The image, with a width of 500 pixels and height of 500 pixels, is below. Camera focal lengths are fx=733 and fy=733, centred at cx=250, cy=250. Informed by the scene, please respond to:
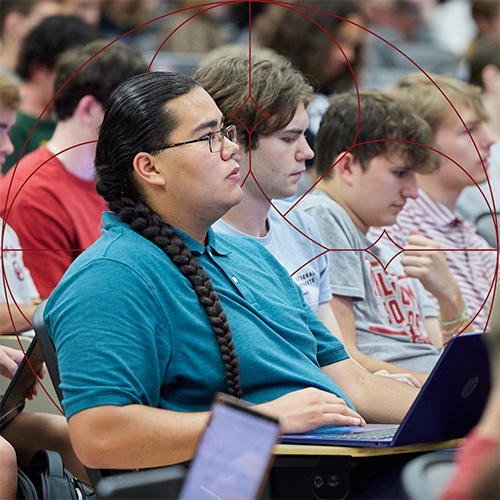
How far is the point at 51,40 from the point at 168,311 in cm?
200

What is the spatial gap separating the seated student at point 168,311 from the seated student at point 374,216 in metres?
0.39

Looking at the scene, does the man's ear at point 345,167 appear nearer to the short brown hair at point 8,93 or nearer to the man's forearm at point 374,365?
the man's forearm at point 374,365

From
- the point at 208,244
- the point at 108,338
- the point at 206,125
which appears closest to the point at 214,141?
the point at 206,125

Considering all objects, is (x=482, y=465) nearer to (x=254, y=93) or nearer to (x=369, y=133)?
(x=254, y=93)

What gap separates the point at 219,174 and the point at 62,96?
1.01 meters

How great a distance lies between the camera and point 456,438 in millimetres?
1242

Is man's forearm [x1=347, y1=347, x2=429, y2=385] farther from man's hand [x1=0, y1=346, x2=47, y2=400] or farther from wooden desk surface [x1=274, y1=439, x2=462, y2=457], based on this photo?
man's hand [x1=0, y1=346, x2=47, y2=400]

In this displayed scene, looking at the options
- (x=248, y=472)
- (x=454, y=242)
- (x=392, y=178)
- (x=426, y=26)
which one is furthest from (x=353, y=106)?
(x=426, y=26)

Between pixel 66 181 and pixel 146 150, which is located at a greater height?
pixel 146 150

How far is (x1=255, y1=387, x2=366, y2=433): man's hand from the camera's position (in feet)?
3.84

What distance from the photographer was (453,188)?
2.04m

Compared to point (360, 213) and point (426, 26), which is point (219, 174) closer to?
point (360, 213)

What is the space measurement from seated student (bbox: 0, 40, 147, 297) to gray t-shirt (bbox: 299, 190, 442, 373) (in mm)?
596

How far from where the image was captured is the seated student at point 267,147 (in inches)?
61.7
